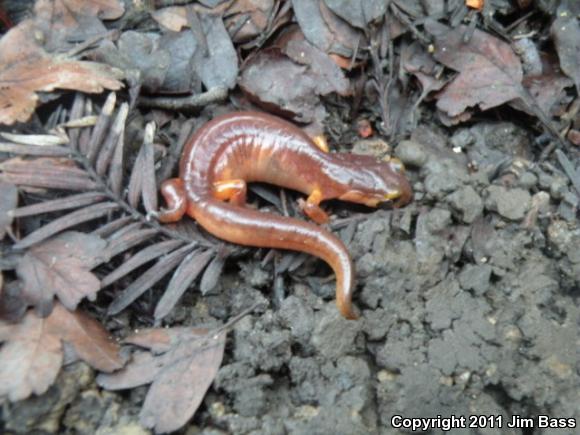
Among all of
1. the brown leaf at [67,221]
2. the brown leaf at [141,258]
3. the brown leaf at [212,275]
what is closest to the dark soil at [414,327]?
the brown leaf at [212,275]

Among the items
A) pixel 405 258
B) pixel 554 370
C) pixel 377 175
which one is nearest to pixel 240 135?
pixel 377 175

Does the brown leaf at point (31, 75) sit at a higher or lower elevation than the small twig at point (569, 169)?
higher

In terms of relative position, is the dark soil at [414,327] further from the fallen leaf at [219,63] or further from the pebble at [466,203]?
the fallen leaf at [219,63]

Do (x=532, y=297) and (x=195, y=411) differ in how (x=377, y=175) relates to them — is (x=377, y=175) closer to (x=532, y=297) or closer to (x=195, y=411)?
(x=532, y=297)

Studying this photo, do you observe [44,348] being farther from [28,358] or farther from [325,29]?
[325,29]

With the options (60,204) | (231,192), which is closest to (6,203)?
(60,204)

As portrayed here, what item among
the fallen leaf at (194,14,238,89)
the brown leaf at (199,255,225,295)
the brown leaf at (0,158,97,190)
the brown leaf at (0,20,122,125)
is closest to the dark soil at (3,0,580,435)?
the brown leaf at (199,255,225,295)
